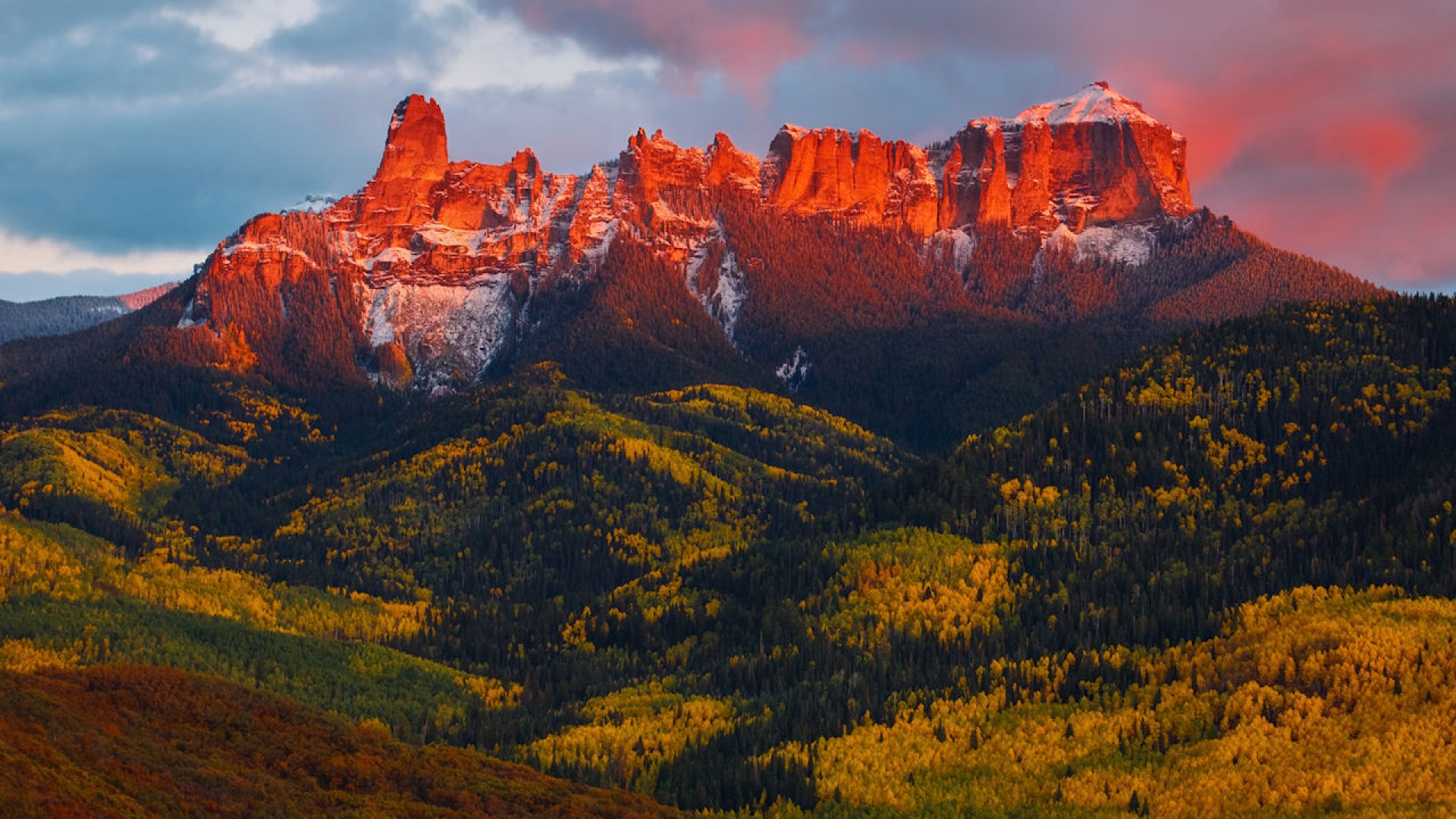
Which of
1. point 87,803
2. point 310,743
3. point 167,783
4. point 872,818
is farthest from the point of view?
point 872,818

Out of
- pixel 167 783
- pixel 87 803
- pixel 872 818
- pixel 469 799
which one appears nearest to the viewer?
pixel 87 803

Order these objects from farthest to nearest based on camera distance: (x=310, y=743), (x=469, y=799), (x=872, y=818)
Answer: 1. (x=872, y=818)
2. (x=310, y=743)
3. (x=469, y=799)

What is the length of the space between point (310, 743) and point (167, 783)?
119 ft

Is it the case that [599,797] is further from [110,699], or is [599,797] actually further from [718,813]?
[110,699]

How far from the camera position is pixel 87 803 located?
405 feet

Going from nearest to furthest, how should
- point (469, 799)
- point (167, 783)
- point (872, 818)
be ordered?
point (167, 783)
point (469, 799)
point (872, 818)

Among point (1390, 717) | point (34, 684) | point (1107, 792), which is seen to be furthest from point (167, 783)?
point (1390, 717)

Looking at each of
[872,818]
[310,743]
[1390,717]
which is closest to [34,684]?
[310,743]

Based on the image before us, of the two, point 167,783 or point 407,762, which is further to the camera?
point 407,762

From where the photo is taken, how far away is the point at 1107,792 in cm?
19012

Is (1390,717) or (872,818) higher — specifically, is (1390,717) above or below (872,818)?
above

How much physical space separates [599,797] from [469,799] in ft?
63.1

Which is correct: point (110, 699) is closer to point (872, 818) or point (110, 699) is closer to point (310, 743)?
point (310, 743)

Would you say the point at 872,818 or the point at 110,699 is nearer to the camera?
the point at 110,699
